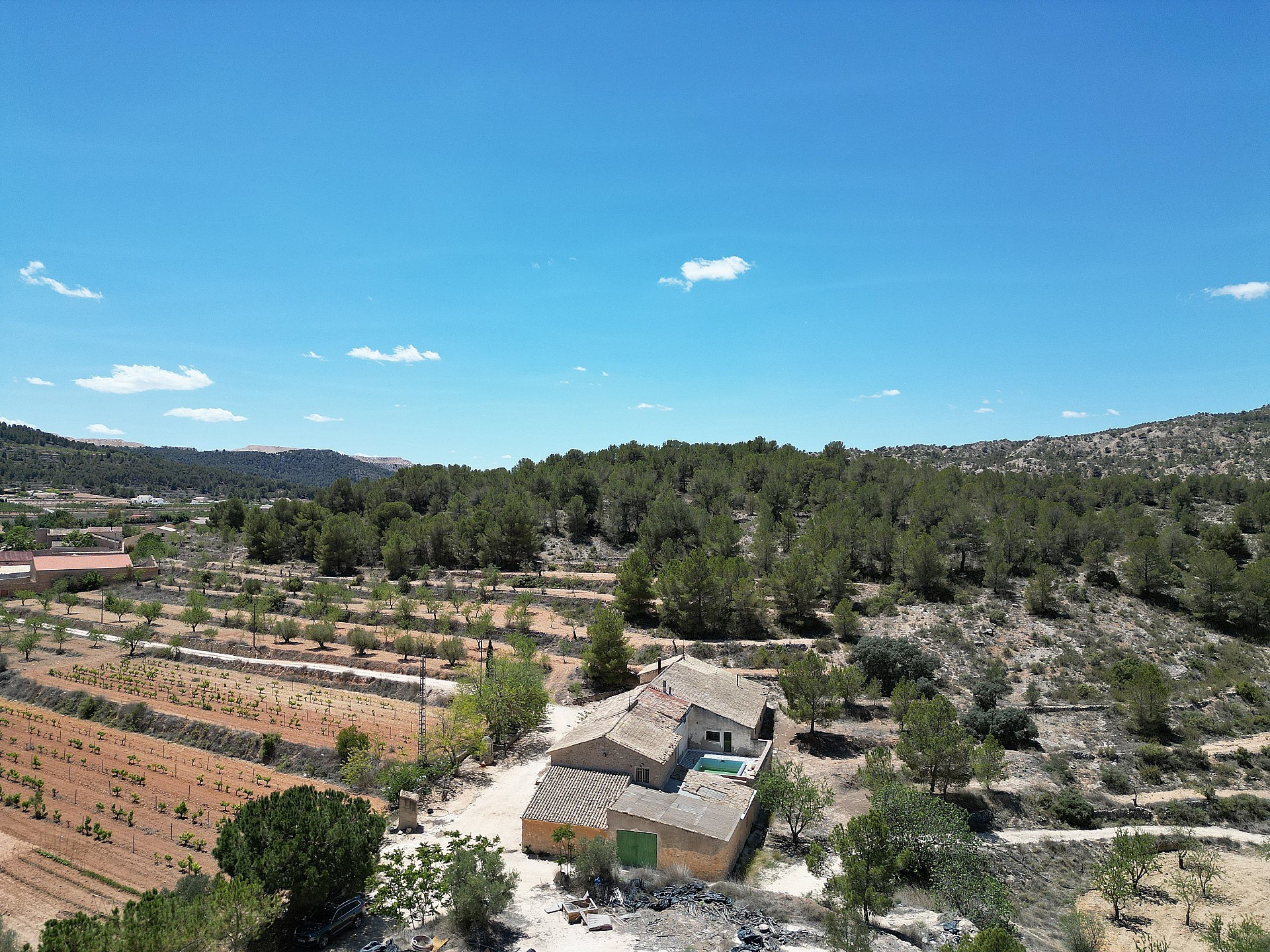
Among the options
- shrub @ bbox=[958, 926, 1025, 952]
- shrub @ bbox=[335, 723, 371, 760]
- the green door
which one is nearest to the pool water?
the green door

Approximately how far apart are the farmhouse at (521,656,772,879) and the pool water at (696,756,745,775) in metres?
0.06

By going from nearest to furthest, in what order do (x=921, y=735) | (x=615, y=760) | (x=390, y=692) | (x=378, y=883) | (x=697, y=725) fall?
(x=378, y=883) < (x=615, y=760) < (x=921, y=735) < (x=697, y=725) < (x=390, y=692)

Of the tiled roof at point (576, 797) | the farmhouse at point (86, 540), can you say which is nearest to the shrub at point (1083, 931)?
the tiled roof at point (576, 797)

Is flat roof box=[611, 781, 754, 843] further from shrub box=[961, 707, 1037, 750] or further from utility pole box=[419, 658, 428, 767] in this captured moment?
shrub box=[961, 707, 1037, 750]

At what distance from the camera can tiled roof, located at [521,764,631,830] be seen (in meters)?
24.2

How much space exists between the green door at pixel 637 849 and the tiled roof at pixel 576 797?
82cm

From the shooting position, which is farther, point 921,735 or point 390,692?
point 390,692

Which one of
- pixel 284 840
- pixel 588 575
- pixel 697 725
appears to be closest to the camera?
pixel 284 840

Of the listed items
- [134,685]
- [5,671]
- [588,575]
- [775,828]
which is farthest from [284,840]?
[588,575]

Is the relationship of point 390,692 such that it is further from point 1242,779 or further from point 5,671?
point 1242,779

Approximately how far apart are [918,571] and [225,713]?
169ft

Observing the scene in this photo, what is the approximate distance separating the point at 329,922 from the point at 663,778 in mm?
12470

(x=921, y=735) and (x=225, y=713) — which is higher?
(x=921, y=735)

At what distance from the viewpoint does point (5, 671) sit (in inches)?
1954
